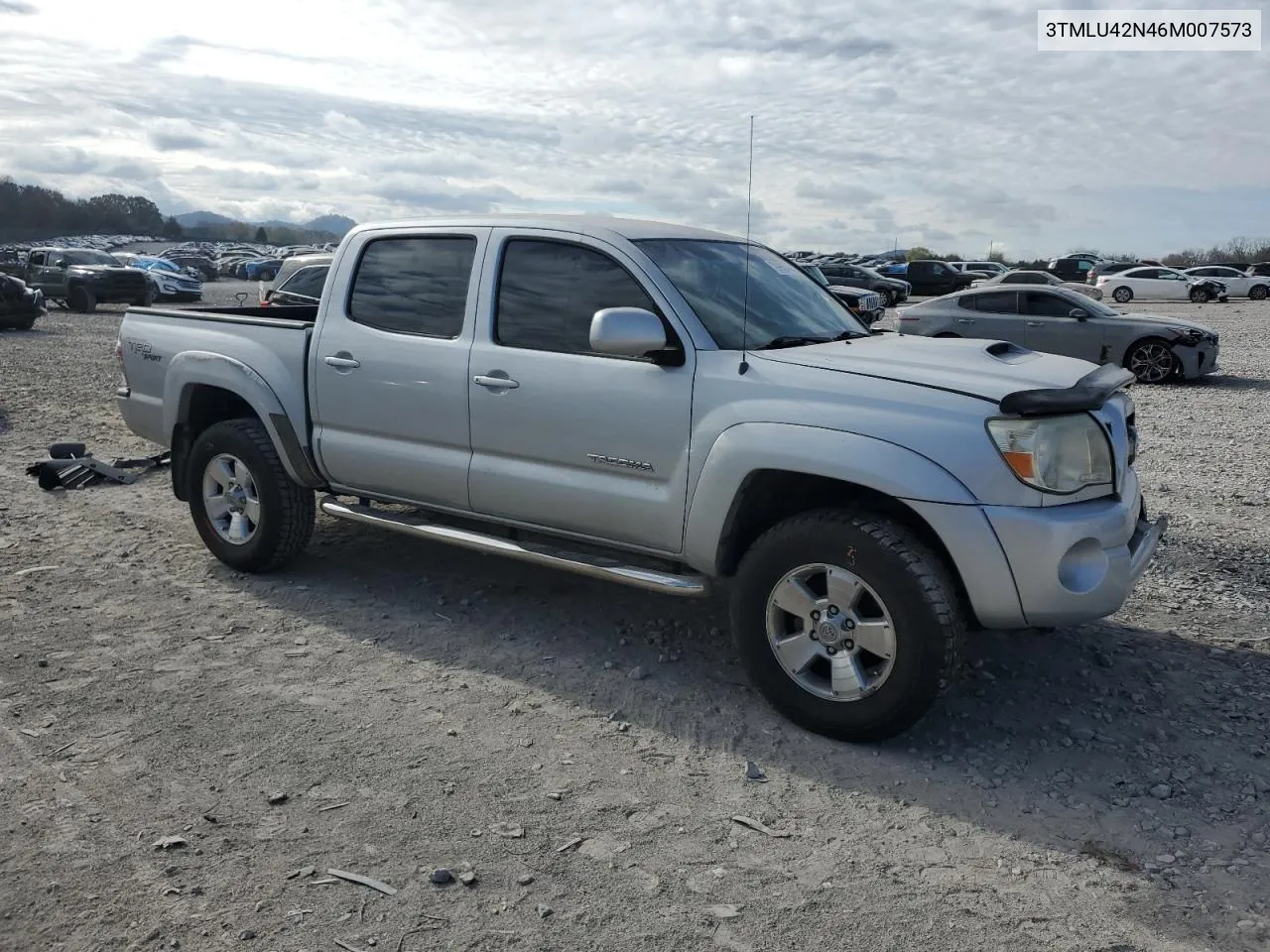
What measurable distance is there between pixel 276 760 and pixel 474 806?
31.2 inches

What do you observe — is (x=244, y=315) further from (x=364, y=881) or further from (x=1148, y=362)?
(x=1148, y=362)

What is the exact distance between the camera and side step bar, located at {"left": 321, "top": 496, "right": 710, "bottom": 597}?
14.0 feet

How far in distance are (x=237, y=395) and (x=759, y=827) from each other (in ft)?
12.7

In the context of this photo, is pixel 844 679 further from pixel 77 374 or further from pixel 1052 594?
pixel 77 374

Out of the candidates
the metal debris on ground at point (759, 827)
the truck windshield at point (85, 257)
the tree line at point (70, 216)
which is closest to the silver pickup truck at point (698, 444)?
the metal debris on ground at point (759, 827)

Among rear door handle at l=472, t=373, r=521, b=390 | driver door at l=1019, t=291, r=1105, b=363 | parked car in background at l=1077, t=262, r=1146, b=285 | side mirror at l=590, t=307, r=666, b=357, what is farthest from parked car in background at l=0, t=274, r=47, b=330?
parked car in background at l=1077, t=262, r=1146, b=285

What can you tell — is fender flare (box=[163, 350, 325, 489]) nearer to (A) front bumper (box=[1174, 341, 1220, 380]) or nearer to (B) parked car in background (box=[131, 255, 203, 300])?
(A) front bumper (box=[1174, 341, 1220, 380])

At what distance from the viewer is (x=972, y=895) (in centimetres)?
310

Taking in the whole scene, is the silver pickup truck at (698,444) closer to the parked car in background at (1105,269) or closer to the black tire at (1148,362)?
the black tire at (1148,362)

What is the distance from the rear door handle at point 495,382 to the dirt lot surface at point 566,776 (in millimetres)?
1201

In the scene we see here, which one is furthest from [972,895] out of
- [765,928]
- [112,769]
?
[112,769]

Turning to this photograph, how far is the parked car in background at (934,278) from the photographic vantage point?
1606 inches

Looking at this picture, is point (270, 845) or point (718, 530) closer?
point (270, 845)

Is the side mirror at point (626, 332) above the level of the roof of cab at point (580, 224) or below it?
below
